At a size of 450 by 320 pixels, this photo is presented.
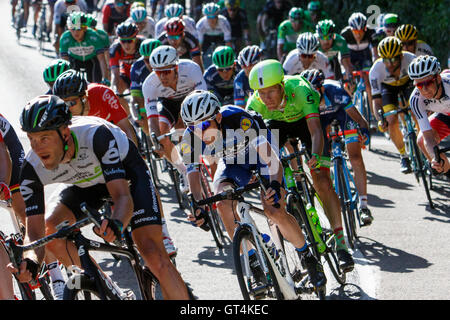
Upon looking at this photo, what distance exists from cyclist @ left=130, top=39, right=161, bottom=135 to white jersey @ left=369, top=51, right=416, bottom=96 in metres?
3.14

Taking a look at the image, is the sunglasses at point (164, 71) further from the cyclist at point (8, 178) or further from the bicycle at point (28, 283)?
the bicycle at point (28, 283)

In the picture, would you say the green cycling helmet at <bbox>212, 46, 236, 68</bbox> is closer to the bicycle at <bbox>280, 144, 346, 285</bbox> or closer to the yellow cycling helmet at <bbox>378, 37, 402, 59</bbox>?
the yellow cycling helmet at <bbox>378, 37, 402, 59</bbox>

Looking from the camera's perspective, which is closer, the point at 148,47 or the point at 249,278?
the point at 249,278

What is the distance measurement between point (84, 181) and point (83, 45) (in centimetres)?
820

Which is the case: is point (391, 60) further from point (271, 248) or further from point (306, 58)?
point (271, 248)

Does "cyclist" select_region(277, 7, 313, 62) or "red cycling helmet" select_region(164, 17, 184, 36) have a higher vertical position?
"red cycling helmet" select_region(164, 17, 184, 36)

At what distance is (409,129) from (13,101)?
1047 centimetres

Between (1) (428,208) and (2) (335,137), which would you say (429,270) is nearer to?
(2) (335,137)

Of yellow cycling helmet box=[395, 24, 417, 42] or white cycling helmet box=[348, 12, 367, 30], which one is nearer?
yellow cycling helmet box=[395, 24, 417, 42]

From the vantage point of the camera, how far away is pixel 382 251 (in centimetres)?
845

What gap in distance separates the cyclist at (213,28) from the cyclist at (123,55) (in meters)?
3.35

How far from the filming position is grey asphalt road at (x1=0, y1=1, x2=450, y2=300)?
721 centimetres

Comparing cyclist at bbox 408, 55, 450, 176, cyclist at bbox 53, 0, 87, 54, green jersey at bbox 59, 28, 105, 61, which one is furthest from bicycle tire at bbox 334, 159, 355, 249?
cyclist at bbox 53, 0, 87, 54

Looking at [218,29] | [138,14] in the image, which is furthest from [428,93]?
[218,29]
